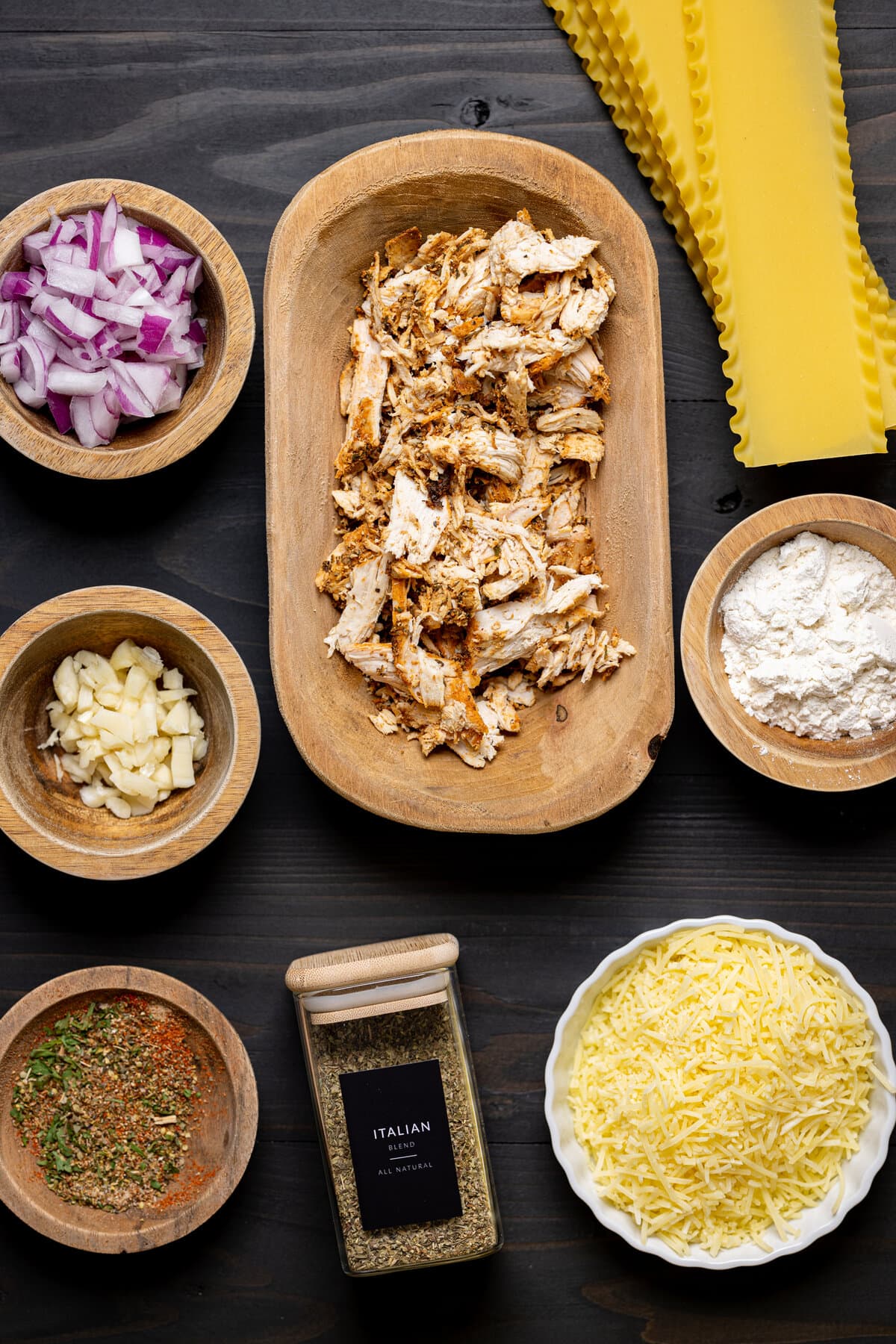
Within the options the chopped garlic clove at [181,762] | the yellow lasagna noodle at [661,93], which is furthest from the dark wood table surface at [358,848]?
the chopped garlic clove at [181,762]

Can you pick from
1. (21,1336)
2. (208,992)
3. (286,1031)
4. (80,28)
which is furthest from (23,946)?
(80,28)

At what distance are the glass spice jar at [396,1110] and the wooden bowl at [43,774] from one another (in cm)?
31

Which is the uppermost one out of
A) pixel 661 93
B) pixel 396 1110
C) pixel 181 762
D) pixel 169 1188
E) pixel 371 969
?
pixel 661 93

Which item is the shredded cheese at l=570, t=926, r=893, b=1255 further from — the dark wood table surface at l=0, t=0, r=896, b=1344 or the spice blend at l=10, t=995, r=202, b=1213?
the spice blend at l=10, t=995, r=202, b=1213

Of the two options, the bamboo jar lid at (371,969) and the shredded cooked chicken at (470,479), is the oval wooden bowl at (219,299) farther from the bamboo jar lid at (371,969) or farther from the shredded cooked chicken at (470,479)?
the bamboo jar lid at (371,969)

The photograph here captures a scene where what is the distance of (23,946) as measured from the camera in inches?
71.2

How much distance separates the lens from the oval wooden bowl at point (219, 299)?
161cm

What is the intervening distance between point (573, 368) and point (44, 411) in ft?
2.96

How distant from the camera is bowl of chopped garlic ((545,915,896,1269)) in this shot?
1.63m

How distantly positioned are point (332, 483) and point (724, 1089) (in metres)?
1.21

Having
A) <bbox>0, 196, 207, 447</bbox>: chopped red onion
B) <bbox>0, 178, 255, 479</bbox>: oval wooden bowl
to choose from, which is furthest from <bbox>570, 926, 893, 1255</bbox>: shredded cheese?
<bbox>0, 196, 207, 447</bbox>: chopped red onion

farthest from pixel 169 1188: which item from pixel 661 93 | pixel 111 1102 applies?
pixel 661 93

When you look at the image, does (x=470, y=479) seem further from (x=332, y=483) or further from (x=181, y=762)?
(x=181, y=762)

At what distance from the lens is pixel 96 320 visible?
1628 mm
